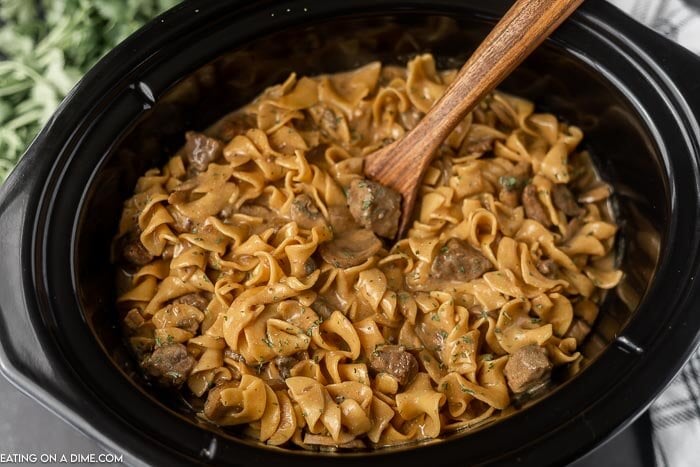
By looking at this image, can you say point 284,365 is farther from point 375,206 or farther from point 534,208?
point 534,208

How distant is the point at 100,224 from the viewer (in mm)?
3430

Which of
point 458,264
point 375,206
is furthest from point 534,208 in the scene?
point 375,206

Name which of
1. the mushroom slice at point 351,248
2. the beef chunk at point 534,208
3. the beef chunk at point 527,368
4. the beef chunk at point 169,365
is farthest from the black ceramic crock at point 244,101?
the mushroom slice at point 351,248

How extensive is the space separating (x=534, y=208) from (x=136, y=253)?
2020mm

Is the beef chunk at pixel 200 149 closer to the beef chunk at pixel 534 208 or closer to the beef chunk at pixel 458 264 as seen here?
the beef chunk at pixel 458 264

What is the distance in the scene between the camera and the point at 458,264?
3.56m

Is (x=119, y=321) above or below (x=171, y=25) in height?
below

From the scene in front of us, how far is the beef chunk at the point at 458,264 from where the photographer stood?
355 cm

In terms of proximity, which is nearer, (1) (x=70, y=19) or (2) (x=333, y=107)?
(2) (x=333, y=107)

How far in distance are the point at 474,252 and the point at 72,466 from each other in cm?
226

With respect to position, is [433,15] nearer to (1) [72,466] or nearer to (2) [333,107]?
(2) [333,107]

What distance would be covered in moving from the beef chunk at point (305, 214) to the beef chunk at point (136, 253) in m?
0.75

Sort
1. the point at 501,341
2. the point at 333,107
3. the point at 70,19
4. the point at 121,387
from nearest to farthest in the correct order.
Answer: the point at 121,387, the point at 501,341, the point at 333,107, the point at 70,19

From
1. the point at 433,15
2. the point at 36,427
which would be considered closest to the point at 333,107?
the point at 433,15
